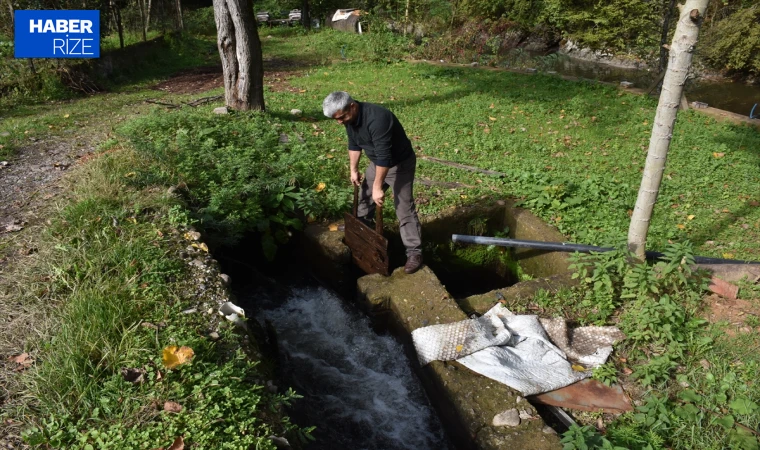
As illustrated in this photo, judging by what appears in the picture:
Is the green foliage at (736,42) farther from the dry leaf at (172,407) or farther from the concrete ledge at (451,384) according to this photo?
the dry leaf at (172,407)

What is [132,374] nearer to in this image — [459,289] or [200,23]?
[459,289]

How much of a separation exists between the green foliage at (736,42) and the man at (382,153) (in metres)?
12.3

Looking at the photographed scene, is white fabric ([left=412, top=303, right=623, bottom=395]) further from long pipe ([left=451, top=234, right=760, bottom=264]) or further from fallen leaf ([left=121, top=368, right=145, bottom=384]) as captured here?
fallen leaf ([left=121, top=368, right=145, bottom=384])

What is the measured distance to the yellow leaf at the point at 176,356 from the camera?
2.69m

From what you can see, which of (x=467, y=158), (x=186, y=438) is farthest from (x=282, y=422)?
(x=467, y=158)

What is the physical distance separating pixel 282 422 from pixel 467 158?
17.4 feet

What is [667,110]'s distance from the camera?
3635 millimetres

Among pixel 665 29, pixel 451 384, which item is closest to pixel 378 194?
pixel 451 384

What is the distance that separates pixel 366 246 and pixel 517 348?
1711mm

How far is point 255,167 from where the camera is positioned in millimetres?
5891

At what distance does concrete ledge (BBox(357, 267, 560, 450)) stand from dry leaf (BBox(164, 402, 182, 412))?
173cm

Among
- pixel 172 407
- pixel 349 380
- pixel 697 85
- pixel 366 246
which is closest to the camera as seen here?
pixel 172 407

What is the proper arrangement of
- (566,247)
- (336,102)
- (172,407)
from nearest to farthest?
(172,407) → (336,102) → (566,247)

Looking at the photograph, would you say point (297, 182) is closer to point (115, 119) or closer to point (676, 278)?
point (676, 278)
